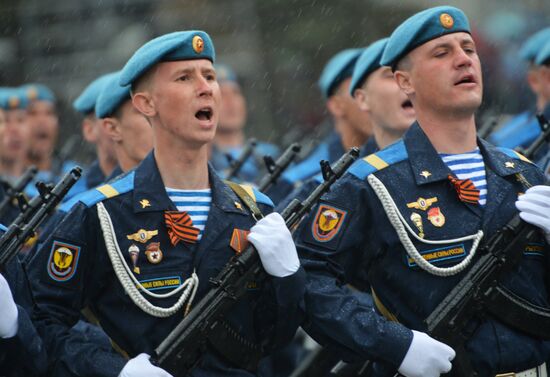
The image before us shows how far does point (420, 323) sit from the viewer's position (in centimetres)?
620

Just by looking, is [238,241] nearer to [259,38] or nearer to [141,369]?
[141,369]

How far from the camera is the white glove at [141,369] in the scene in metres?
5.85

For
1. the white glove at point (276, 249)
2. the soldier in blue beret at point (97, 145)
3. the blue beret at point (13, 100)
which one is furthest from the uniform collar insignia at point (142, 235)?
the blue beret at point (13, 100)

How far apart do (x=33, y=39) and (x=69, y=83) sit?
2.52 feet

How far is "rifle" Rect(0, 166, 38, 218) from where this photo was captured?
29.0ft

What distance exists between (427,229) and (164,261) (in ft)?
3.99

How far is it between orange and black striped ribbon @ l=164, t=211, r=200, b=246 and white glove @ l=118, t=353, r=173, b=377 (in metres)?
0.56

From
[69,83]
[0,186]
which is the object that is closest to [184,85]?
[0,186]

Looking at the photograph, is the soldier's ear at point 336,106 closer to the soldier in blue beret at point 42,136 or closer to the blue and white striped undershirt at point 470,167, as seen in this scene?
the soldier in blue beret at point 42,136

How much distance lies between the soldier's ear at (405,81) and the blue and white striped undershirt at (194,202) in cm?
112

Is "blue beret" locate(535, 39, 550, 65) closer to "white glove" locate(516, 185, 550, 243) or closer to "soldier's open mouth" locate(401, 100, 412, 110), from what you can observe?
"soldier's open mouth" locate(401, 100, 412, 110)

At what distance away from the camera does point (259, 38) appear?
18.8 meters

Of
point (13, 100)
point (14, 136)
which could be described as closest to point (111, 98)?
point (14, 136)

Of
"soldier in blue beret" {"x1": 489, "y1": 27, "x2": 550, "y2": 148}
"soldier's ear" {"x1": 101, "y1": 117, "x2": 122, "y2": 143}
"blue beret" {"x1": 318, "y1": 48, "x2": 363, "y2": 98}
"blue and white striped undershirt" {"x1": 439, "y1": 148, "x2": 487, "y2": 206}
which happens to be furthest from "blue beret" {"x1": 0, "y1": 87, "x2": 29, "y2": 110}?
"blue and white striped undershirt" {"x1": 439, "y1": 148, "x2": 487, "y2": 206}
